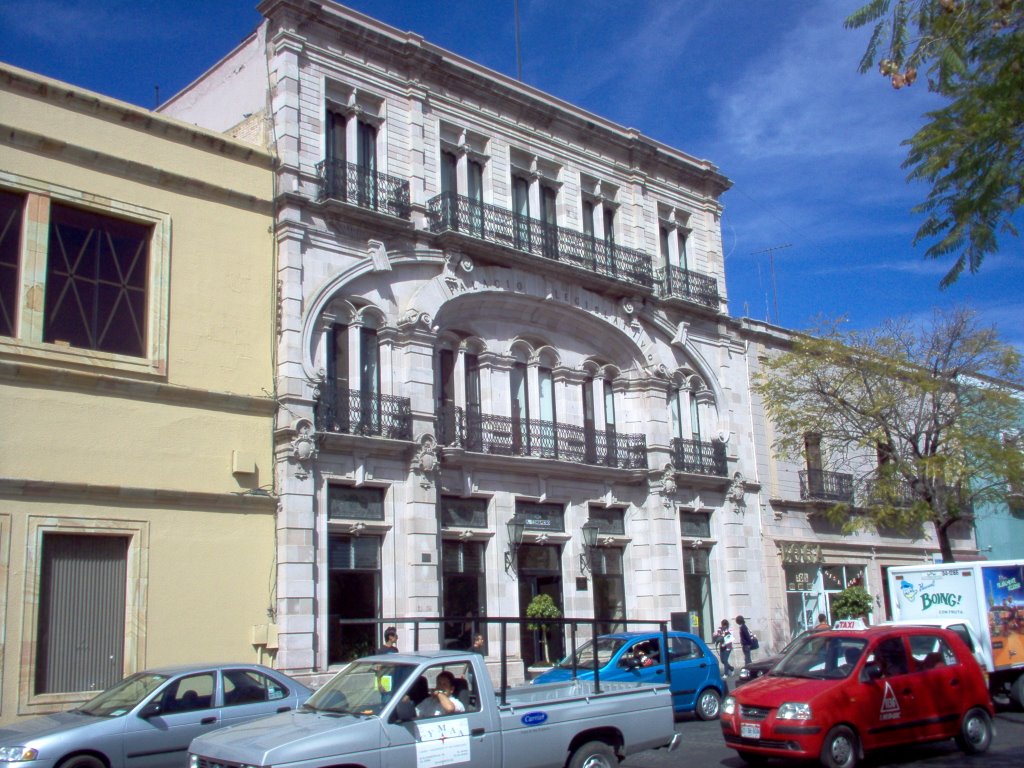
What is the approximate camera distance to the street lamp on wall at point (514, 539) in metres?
23.8

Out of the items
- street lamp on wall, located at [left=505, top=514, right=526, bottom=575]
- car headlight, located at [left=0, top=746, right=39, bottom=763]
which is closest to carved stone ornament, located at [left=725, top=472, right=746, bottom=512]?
street lamp on wall, located at [left=505, top=514, right=526, bottom=575]

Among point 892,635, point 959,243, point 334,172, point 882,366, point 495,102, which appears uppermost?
point 495,102

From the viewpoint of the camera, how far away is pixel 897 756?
1479 centimetres

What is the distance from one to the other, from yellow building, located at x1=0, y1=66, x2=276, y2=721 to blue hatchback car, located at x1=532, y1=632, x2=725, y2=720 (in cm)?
639

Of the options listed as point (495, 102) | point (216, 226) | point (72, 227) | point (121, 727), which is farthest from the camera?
point (495, 102)

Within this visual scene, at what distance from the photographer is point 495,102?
27.5 meters

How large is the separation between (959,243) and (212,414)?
14.4m

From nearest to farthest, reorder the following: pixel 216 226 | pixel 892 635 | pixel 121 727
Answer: pixel 121 727
pixel 892 635
pixel 216 226

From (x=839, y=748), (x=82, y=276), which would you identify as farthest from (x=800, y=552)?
(x=82, y=276)

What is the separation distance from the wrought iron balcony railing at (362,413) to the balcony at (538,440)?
1.22 meters

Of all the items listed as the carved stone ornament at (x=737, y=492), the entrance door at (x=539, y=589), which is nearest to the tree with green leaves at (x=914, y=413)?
the carved stone ornament at (x=737, y=492)

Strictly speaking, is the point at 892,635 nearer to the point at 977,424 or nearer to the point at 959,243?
the point at 959,243

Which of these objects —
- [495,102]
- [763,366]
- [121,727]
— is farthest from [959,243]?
[763,366]

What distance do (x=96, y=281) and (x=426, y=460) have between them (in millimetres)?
7665
